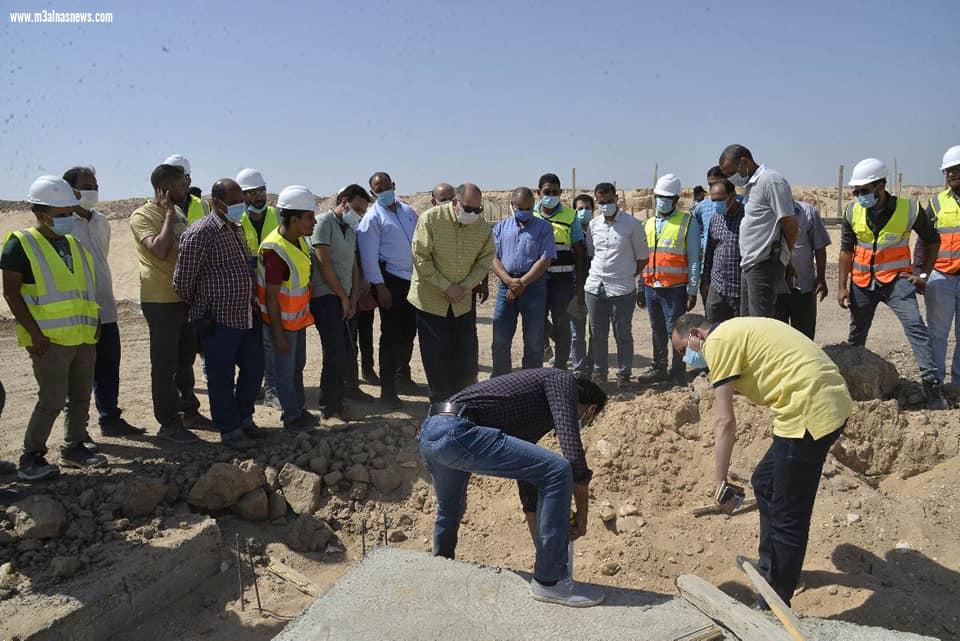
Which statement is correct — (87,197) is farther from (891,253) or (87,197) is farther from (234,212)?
(891,253)

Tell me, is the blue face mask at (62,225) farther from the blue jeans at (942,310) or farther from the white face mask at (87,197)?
the blue jeans at (942,310)

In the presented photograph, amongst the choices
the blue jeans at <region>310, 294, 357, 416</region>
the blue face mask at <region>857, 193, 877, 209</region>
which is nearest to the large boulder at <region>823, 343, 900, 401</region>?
the blue face mask at <region>857, 193, 877, 209</region>

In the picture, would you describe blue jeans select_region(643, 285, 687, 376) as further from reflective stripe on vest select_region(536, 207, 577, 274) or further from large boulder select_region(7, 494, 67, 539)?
large boulder select_region(7, 494, 67, 539)

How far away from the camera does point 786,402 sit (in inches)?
138

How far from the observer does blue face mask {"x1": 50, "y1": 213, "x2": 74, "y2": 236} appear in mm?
4676

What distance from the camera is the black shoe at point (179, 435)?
5488 millimetres

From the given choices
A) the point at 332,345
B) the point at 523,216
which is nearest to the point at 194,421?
the point at 332,345

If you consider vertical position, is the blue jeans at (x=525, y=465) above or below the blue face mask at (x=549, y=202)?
below

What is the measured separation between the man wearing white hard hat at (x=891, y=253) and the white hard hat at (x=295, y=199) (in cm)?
440

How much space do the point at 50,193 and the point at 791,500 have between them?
475 centimetres

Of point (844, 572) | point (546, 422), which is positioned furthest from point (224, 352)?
point (844, 572)

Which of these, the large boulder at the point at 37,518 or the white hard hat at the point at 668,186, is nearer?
the large boulder at the point at 37,518

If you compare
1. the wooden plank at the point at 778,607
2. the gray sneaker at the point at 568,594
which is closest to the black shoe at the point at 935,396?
the wooden plank at the point at 778,607

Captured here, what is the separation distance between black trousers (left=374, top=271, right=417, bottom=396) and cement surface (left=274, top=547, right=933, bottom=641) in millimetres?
3039
